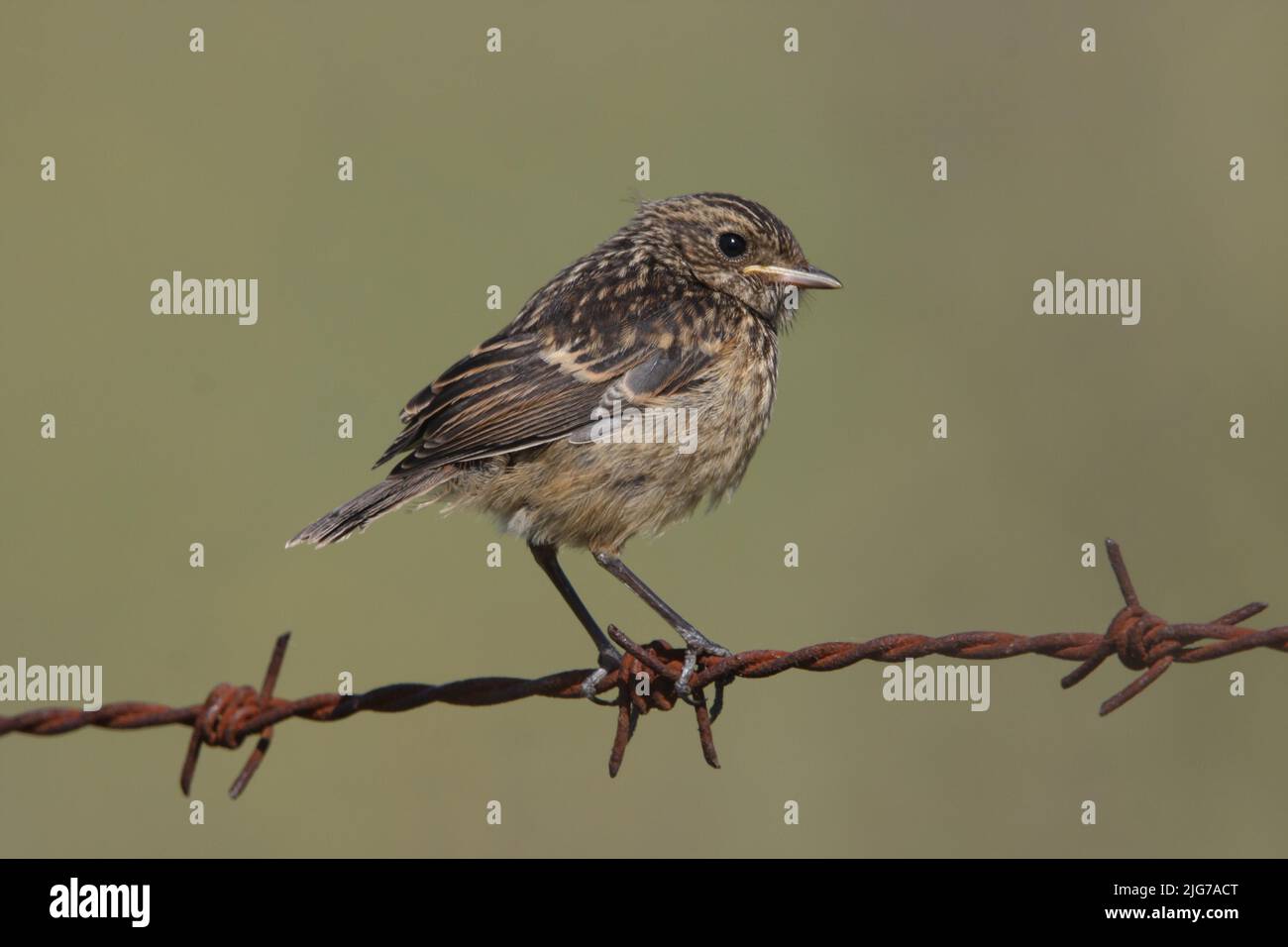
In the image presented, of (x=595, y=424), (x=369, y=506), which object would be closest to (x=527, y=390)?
(x=595, y=424)

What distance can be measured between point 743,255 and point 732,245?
0.07 m

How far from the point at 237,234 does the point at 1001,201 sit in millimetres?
5733

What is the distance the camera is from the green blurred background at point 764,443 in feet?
30.9

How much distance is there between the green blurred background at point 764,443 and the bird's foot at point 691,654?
2.19m

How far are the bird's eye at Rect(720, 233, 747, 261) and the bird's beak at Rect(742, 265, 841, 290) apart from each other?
0.08m

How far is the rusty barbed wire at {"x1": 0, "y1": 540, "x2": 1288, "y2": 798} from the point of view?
424 cm

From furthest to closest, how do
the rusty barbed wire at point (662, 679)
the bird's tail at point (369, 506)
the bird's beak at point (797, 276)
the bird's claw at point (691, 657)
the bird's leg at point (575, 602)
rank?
the bird's beak at point (797, 276), the bird's leg at point (575, 602), the bird's tail at point (369, 506), the bird's claw at point (691, 657), the rusty barbed wire at point (662, 679)

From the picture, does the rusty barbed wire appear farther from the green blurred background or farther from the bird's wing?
the green blurred background

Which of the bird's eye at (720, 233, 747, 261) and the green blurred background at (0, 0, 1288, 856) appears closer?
the bird's eye at (720, 233, 747, 261)

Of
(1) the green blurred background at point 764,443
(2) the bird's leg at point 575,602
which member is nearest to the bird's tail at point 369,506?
(2) the bird's leg at point 575,602

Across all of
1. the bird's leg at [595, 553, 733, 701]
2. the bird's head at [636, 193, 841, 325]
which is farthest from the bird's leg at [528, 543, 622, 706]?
the bird's head at [636, 193, 841, 325]

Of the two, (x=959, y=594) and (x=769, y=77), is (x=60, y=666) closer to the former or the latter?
(x=959, y=594)

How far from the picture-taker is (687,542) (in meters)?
10.5

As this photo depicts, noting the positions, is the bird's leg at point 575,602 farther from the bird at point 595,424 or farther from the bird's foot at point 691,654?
the bird's foot at point 691,654
